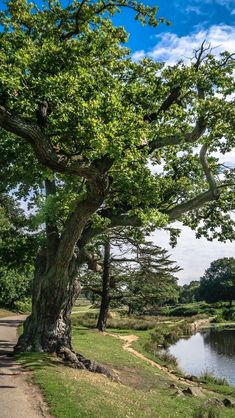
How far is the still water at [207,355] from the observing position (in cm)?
2739

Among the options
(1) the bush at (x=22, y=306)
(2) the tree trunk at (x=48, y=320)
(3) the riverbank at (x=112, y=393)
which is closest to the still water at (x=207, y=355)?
(3) the riverbank at (x=112, y=393)

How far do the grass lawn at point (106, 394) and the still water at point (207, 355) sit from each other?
8306mm

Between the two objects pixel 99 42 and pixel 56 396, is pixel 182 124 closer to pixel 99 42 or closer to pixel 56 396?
pixel 99 42

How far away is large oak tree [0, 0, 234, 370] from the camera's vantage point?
12891 mm

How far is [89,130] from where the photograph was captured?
40.8ft

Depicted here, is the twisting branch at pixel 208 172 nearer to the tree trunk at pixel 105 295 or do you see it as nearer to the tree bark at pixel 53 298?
the tree bark at pixel 53 298

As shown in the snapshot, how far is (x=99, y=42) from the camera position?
51.9 ft

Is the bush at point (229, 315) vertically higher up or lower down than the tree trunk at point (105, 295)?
higher up

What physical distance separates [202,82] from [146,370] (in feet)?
46.1

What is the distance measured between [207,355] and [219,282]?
3593 inches

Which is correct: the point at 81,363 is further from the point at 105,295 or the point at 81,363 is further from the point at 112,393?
the point at 105,295

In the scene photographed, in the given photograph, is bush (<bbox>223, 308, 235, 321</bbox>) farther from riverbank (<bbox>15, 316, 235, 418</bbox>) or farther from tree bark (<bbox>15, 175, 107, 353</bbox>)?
tree bark (<bbox>15, 175, 107, 353</bbox>)

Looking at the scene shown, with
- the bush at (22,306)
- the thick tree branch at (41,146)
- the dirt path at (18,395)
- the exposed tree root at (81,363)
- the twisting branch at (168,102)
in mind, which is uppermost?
the twisting branch at (168,102)

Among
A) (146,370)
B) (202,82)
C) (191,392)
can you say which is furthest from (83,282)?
(202,82)
